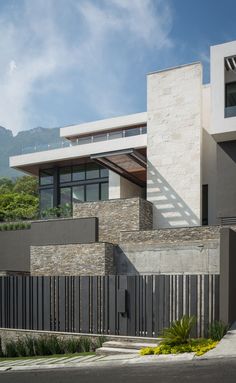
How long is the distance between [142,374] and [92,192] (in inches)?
845

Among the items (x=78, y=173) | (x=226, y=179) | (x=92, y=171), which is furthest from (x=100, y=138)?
(x=226, y=179)

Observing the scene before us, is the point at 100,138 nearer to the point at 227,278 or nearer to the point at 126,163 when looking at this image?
the point at 126,163

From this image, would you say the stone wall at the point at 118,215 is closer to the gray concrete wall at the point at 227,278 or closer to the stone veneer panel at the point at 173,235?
the stone veneer panel at the point at 173,235

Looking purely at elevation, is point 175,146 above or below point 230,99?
below

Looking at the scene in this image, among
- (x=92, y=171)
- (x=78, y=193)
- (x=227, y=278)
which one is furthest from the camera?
(x=78, y=193)

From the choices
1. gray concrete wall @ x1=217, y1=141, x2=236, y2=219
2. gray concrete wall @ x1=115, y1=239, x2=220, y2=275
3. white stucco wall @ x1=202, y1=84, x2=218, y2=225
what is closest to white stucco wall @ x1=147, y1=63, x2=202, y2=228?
white stucco wall @ x1=202, y1=84, x2=218, y2=225

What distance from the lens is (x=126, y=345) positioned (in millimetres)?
14594

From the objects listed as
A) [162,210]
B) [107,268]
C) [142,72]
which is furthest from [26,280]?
[142,72]

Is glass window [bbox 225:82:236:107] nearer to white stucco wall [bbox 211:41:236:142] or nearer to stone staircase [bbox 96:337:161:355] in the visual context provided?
white stucco wall [bbox 211:41:236:142]

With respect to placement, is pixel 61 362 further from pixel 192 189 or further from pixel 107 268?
pixel 192 189

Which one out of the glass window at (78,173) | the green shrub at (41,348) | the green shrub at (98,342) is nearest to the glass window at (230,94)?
the glass window at (78,173)

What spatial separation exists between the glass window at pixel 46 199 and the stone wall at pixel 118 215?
8.65 m

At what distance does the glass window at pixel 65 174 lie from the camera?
107 ft

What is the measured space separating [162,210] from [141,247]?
4.66 m
